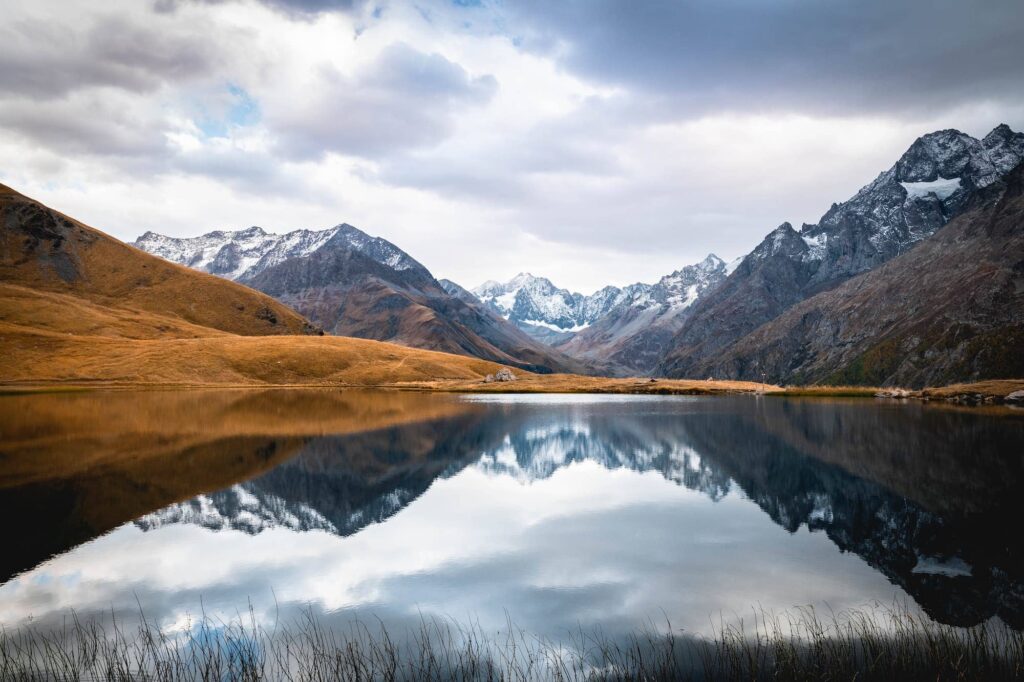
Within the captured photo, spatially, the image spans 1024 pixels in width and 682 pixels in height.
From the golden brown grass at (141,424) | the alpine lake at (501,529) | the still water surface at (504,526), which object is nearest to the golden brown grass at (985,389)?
the still water surface at (504,526)

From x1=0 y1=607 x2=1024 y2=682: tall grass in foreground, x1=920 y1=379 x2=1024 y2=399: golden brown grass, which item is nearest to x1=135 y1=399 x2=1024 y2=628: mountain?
x1=0 y1=607 x2=1024 y2=682: tall grass in foreground

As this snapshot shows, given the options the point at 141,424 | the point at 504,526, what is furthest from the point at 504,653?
the point at 141,424

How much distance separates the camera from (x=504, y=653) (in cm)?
2047

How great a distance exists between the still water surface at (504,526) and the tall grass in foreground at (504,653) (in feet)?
4.72

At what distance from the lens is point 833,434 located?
285 ft

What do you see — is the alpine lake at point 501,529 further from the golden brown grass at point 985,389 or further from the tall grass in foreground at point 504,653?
the golden brown grass at point 985,389

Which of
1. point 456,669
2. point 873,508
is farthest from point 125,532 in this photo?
point 873,508

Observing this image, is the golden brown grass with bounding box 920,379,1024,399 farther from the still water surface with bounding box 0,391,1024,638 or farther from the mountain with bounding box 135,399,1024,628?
the still water surface with bounding box 0,391,1024,638

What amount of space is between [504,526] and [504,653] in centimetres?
1909

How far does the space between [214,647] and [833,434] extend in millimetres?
86167

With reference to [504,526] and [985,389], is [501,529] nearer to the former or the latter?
[504,526]

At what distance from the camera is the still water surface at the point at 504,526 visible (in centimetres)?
2538

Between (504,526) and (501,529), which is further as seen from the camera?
(504,526)

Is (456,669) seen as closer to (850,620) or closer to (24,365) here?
(850,620)
